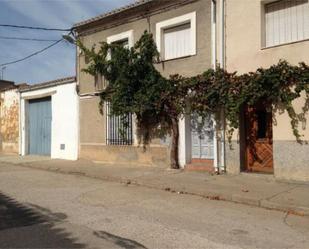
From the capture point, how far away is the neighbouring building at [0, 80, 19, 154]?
21766 mm

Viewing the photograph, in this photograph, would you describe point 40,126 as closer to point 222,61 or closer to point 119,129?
point 119,129

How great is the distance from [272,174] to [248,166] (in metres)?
0.94

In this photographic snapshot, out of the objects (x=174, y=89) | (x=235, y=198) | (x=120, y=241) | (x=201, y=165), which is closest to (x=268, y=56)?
(x=174, y=89)

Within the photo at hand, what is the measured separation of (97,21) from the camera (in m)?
16.3

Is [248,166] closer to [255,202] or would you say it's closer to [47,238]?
[255,202]

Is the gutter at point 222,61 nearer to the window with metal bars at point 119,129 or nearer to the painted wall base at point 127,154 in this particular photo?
the painted wall base at point 127,154

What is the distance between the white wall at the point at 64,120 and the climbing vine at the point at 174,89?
205 centimetres

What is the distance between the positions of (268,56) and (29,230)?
7575 mm

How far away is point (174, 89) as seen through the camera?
13.4m

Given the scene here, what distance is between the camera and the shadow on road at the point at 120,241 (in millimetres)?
5863

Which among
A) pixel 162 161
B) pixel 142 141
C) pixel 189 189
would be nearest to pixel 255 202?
pixel 189 189

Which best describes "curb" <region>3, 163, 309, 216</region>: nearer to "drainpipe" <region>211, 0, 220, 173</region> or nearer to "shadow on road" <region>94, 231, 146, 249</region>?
"drainpipe" <region>211, 0, 220, 173</region>

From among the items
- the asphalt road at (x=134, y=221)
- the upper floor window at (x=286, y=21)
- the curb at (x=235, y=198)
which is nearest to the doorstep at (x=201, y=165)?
the curb at (x=235, y=198)

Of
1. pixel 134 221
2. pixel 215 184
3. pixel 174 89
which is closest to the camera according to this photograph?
pixel 134 221
